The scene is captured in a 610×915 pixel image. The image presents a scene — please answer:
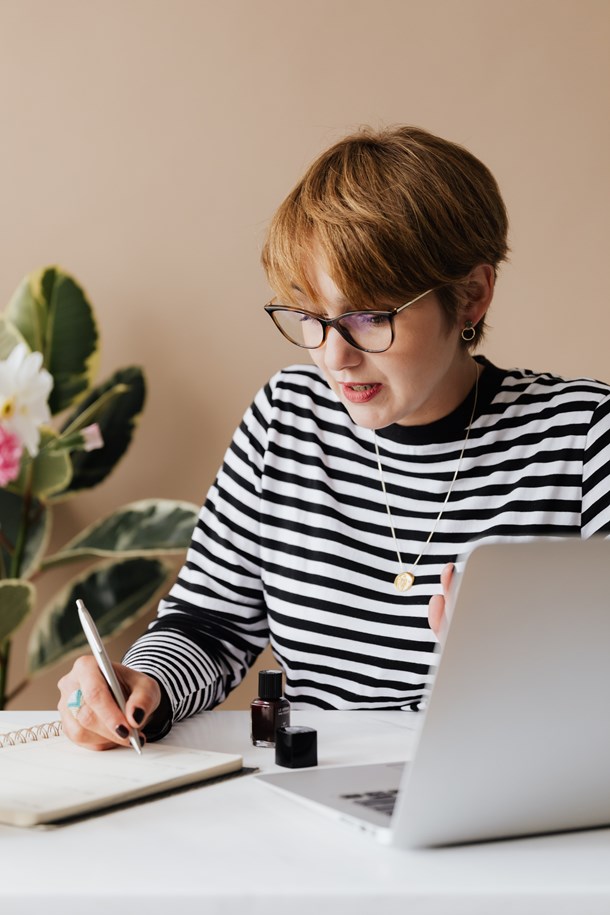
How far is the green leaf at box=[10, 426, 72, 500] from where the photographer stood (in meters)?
2.08

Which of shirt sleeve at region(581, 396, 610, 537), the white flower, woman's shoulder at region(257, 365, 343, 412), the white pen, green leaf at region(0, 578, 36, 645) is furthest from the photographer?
green leaf at region(0, 578, 36, 645)

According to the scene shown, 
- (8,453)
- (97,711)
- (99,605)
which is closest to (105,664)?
(97,711)

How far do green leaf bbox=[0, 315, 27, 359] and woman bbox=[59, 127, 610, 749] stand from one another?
86 cm

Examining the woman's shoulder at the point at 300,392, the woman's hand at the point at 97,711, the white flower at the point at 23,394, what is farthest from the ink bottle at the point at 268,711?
the white flower at the point at 23,394

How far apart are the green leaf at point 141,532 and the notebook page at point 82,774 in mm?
1199

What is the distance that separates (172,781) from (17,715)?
400 millimetres

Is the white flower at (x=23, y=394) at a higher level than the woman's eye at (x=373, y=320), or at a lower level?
lower

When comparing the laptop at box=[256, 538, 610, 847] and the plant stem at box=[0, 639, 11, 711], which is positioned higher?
the laptop at box=[256, 538, 610, 847]

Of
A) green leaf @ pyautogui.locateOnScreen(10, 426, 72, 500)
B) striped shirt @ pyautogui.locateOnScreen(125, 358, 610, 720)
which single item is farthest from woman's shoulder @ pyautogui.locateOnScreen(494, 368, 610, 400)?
green leaf @ pyautogui.locateOnScreen(10, 426, 72, 500)

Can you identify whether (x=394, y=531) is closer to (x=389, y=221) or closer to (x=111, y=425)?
(x=389, y=221)

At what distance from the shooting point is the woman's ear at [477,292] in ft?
4.15

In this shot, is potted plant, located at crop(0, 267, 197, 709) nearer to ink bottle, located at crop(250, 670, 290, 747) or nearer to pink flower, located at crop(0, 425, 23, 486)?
pink flower, located at crop(0, 425, 23, 486)

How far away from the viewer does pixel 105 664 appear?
897 millimetres

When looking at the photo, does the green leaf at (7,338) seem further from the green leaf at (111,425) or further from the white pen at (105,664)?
the white pen at (105,664)
